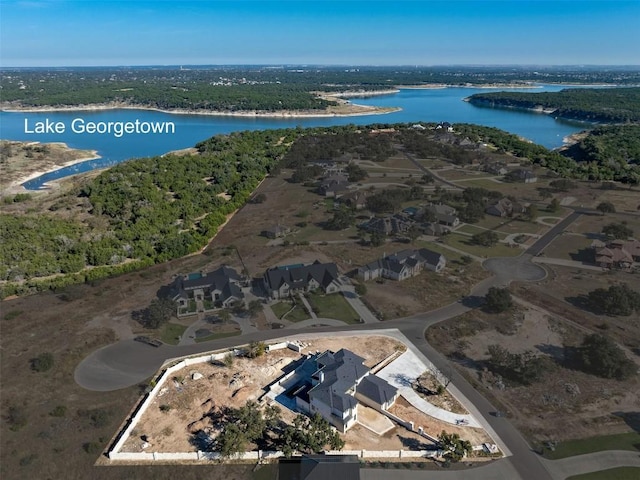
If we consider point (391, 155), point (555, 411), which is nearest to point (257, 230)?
point (555, 411)

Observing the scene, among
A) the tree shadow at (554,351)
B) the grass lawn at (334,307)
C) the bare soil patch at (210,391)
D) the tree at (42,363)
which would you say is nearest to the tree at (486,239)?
the tree shadow at (554,351)

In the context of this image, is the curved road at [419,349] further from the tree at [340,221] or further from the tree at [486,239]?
the tree at [340,221]

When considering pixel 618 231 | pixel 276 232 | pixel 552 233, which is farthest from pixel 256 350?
pixel 618 231

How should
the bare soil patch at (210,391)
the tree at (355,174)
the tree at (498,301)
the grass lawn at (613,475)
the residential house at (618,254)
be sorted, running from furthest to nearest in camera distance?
the tree at (355,174) → the residential house at (618,254) → the tree at (498,301) → the bare soil patch at (210,391) → the grass lawn at (613,475)

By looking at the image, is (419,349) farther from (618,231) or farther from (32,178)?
(32,178)

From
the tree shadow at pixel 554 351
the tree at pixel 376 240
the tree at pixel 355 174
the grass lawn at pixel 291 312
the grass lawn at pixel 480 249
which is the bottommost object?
the tree shadow at pixel 554 351

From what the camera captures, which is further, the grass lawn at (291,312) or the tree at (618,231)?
the tree at (618,231)

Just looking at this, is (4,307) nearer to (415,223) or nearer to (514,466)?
(514,466)
